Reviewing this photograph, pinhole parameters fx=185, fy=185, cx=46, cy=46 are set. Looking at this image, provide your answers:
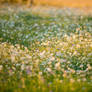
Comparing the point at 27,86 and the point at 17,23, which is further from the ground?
the point at 17,23

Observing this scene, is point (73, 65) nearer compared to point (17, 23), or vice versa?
point (73, 65)

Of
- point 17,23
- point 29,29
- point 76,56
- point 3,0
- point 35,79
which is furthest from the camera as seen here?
point 3,0

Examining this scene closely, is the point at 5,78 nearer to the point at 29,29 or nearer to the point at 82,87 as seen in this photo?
the point at 82,87

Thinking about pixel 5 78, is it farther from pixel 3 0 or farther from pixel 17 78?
pixel 3 0

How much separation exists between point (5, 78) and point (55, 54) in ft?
7.87

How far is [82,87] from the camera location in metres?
4.63

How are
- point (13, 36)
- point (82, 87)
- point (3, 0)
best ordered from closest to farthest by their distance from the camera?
point (82, 87)
point (13, 36)
point (3, 0)

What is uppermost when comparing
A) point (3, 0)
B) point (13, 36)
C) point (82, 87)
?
point (3, 0)

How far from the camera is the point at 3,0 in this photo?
30.0m

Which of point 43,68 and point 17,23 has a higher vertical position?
point 17,23

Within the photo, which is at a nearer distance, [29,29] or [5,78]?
[5,78]

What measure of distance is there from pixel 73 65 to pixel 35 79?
1.58 metres

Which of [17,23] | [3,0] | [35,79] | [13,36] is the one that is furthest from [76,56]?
[3,0]

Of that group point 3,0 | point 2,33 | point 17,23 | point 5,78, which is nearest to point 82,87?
point 5,78
